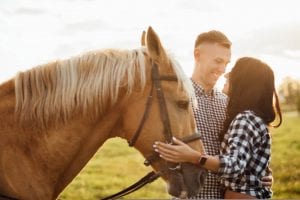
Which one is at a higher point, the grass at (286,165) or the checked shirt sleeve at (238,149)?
the checked shirt sleeve at (238,149)

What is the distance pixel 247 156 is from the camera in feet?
13.5

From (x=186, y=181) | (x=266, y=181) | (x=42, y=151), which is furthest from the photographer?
(x=266, y=181)

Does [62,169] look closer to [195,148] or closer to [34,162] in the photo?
[34,162]

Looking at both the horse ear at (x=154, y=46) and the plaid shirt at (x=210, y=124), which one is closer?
the horse ear at (x=154, y=46)

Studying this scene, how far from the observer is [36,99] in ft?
13.5

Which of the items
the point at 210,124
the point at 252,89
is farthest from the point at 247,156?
the point at 210,124

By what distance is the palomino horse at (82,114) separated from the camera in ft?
13.2

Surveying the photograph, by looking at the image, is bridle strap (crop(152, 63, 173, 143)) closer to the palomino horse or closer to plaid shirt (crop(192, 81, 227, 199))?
the palomino horse

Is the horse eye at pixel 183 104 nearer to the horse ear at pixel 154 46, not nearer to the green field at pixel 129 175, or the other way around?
the horse ear at pixel 154 46

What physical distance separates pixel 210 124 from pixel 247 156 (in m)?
0.96

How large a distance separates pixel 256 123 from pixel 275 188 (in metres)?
8.87

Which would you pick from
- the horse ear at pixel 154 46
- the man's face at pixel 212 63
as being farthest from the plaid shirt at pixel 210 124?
the horse ear at pixel 154 46

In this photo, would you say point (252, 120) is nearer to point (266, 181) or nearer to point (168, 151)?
point (266, 181)

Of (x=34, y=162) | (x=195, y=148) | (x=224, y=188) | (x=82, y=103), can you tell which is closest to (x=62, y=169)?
(x=34, y=162)
